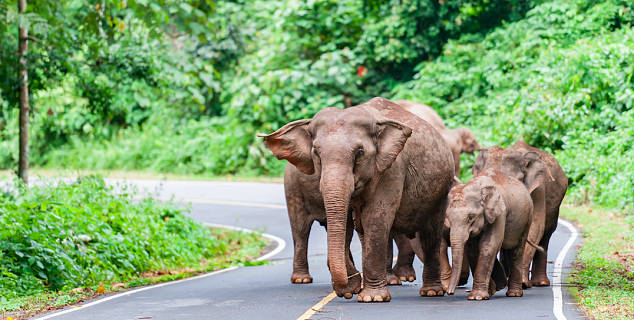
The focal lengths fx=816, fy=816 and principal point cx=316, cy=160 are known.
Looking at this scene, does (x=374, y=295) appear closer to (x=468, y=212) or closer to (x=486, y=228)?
(x=468, y=212)

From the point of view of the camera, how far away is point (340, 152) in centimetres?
825

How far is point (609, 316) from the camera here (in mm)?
7848

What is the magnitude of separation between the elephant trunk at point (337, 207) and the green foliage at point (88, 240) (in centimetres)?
436

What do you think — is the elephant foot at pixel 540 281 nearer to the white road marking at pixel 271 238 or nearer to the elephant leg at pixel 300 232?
the elephant leg at pixel 300 232

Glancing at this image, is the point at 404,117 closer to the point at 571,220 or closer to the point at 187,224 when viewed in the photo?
the point at 187,224

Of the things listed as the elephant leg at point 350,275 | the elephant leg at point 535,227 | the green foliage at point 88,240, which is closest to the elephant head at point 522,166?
the elephant leg at point 535,227

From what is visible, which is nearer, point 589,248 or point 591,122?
point 589,248

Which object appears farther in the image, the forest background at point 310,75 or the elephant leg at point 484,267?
the forest background at point 310,75

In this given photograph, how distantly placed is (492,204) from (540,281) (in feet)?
6.88

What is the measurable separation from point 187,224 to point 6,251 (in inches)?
220

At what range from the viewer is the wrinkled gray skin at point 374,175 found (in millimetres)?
8250

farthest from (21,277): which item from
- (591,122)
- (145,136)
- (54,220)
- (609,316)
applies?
(145,136)

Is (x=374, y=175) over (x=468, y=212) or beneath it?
over

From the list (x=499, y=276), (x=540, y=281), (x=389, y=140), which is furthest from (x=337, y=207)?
(x=540, y=281)
